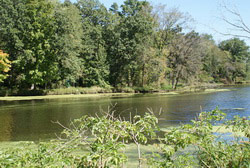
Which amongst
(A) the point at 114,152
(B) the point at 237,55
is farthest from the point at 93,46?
(B) the point at 237,55

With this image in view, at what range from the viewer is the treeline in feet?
104

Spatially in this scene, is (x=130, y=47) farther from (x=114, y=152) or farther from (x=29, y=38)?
(x=114, y=152)

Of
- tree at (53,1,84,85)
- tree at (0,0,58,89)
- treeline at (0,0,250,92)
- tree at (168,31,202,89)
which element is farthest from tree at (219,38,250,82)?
tree at (0,0,58,89)

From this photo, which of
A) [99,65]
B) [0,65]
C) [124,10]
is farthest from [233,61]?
[0,65]

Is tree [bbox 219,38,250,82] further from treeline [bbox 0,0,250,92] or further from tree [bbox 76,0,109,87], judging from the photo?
tree [bbox 76,0,109,87]

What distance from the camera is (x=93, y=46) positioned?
37.8 meters

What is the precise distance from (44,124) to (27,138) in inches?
118

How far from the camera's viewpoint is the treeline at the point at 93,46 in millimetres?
31670

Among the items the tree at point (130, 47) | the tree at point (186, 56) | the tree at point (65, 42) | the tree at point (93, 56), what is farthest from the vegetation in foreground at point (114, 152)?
the tree at point (186, 56)

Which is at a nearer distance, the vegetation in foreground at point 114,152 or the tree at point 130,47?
the vegetation in foreground at point 114,152

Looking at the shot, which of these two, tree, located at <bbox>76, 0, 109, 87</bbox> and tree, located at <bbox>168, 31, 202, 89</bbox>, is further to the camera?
tree, located at <bbox>168, 31, 202, 89</bbox>

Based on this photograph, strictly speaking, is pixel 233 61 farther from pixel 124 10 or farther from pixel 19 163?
pixel 19 163

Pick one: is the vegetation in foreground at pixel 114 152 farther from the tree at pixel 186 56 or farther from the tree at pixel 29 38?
the tree at pixel 186 56

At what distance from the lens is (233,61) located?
61.4 metres
